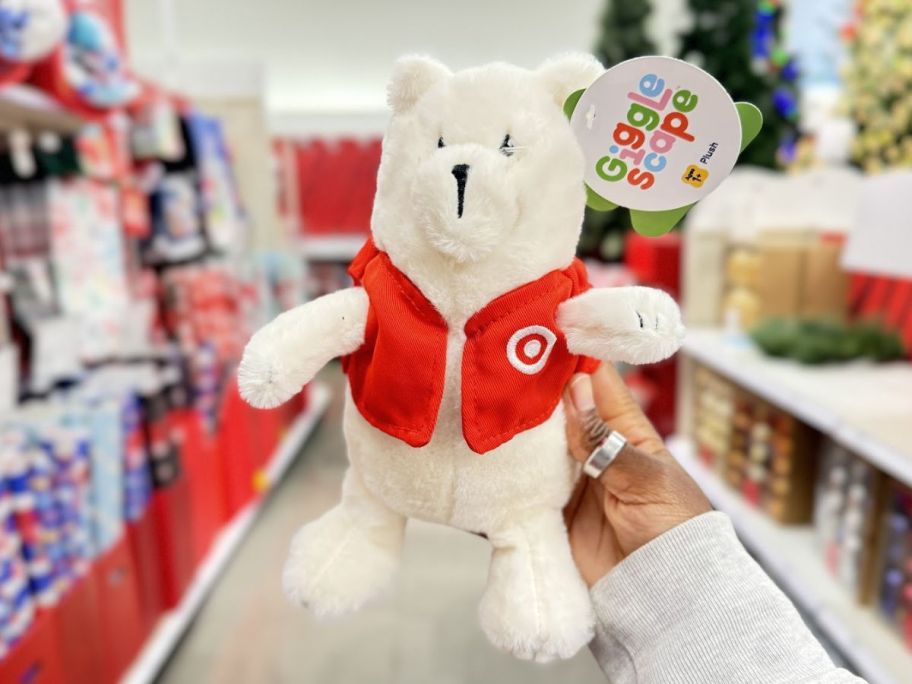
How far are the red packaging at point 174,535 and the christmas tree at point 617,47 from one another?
277 cm

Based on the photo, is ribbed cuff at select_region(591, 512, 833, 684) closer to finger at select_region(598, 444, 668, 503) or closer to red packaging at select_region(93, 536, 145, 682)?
finger at select_region(598, 444, 668, 503)

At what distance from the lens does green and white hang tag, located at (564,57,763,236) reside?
1.58 feet

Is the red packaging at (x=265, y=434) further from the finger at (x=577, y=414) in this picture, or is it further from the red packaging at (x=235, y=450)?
the finger at (x=577, y=414)

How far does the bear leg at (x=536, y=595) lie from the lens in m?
0.52

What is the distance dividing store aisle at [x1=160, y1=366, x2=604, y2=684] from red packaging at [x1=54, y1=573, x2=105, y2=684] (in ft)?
1.21

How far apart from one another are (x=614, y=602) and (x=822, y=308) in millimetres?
2064

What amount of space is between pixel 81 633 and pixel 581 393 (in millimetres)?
1134

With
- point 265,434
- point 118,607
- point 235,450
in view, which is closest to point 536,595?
point 118,607

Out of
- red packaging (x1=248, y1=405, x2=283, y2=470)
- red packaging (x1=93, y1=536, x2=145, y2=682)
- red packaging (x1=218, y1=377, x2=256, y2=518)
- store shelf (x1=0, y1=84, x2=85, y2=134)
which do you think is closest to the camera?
store shelf (x1=0, y1=84, x2=85, y2=134)

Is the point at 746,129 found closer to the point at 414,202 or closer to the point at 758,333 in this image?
the point at 414,202

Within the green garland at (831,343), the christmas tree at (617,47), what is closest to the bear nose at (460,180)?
the green garland at (831,343)

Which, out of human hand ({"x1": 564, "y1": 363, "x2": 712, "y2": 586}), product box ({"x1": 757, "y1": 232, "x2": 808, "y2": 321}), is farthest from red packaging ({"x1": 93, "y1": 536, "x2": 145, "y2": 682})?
product box ({"x1": 757, "y1": 232, "x2": 808, "y2": 321})

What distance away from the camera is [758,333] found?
208 centimetres

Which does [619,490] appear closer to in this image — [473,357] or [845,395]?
[473,357]
